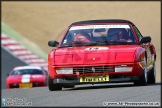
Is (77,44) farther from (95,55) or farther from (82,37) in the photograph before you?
(95,55)

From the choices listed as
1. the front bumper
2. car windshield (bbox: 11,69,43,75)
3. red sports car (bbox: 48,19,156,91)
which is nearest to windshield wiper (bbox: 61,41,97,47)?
red sports car (bbox: 48,19,156,91)

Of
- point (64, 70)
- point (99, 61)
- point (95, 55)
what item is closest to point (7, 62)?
point (64, 70)

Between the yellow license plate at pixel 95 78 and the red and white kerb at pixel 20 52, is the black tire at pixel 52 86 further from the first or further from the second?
the red and white kerb at pixel 20 52

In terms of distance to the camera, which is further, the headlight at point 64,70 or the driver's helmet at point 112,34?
the driver's helmet at point 112,34

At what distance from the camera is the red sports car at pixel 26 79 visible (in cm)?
2094

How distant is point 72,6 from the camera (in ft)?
130

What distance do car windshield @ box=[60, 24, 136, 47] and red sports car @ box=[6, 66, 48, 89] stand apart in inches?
314

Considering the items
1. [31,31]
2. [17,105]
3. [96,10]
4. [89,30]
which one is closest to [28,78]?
[89,30]

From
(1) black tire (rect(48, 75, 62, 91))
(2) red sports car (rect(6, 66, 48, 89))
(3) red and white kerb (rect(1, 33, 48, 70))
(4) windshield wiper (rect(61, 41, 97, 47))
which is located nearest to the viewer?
(1) black tire (rect(48, 75, 62, 91))

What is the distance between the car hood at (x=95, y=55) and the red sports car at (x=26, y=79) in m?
8.87

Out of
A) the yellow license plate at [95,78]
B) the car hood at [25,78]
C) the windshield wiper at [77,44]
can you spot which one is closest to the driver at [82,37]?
the windshield wiper at [77,44]

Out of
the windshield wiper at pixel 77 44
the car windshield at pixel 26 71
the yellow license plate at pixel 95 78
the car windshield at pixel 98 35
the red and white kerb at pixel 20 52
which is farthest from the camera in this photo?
the red and white kerb at pixel 20 52

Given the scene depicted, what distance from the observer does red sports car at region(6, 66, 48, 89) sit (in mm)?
20938

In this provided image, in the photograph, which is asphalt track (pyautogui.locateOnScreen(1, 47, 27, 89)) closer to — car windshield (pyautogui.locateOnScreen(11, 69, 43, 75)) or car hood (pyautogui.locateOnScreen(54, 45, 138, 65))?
car windshield (pyautogui.locateOnScreen(11, 69, 43, 75))
